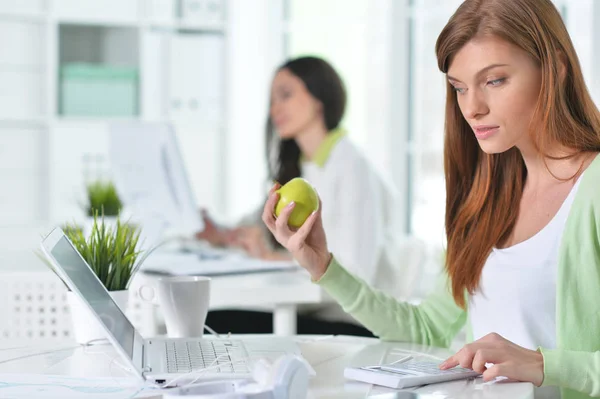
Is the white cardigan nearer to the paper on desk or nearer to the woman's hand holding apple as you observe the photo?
the woman's hand holding apple

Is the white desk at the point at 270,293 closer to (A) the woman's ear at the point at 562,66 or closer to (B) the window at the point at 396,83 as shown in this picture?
(A) the woman's ear at the point at 562,66

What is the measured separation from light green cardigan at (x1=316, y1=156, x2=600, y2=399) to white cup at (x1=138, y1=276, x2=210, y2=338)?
0.23 m

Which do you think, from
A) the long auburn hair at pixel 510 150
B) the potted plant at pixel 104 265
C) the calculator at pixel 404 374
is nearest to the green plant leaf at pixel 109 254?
the potted plant at pixel 104 265

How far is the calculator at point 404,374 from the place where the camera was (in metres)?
1.24

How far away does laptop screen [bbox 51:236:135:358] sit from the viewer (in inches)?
47.8

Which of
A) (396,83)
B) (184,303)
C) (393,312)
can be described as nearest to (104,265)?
(184,303)

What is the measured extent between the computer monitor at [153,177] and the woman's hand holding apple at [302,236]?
101 cm

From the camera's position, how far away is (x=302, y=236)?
1.56 meters

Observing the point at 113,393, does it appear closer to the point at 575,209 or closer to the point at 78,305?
the point at 78,305

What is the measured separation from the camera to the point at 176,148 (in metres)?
2.63

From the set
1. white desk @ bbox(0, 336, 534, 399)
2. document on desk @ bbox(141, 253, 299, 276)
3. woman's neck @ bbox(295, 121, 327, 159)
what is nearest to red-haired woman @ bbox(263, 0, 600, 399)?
white desk @ bbox(0, 336, 534, 399)

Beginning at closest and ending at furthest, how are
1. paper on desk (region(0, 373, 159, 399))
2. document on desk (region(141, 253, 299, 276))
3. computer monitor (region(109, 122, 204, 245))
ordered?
paper on desk (region(0, 373, 159, 399)) → document on desk (region(141, 253, 299, 276)) → computer monitor (region(109, 122, 204, 245))

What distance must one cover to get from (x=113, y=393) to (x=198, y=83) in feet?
11.0

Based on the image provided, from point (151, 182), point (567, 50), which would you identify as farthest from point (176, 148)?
point (567, 50)
